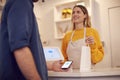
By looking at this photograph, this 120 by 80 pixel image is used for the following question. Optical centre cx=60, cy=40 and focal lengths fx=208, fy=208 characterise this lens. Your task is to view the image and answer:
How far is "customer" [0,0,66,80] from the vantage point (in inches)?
40.7

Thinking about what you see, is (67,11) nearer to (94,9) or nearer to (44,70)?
(94,9)

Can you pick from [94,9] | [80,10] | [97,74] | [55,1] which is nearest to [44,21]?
[55,1]

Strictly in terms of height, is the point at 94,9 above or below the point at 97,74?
above

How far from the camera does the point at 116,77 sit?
4.27 ft

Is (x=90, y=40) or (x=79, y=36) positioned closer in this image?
(x=90, y=40)

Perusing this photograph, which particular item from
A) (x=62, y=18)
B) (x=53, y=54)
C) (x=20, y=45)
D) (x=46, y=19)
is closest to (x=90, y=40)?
(x=53, y=54)

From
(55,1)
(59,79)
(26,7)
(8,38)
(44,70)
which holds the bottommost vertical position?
(59,79)

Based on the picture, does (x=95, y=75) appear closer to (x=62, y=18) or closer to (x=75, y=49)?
(x=75, y=49)

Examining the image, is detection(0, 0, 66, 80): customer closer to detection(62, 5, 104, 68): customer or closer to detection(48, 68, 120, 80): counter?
detection(48, 68, 120, 80): counter

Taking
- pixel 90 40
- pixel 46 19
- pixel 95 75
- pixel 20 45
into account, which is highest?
pixel 46 19

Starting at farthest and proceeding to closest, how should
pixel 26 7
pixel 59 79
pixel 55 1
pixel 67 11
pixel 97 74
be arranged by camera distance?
pixel 55 1, pixel 67 11, pixel 59 79, pixel 97 74, pixel 26 7

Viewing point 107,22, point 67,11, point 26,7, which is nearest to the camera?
point 26,7

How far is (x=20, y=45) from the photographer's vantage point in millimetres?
1027

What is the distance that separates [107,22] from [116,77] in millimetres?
1990
